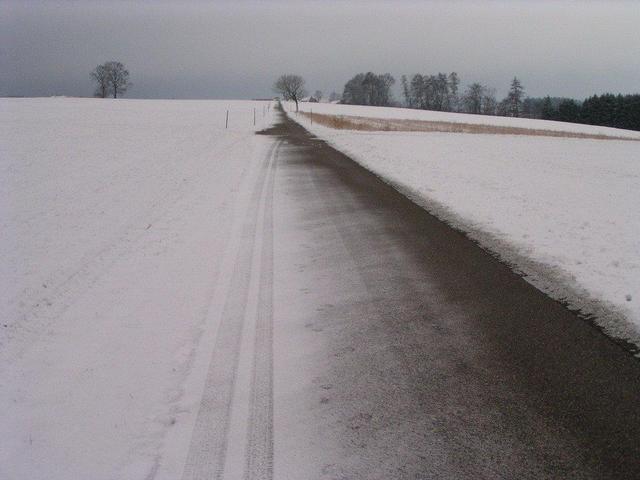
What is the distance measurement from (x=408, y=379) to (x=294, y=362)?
0.87 metres

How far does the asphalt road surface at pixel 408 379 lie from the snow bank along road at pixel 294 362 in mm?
14

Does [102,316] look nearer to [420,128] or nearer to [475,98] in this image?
[420,128]

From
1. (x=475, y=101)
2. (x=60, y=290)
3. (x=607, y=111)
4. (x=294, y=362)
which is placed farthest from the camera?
(x=475, y=101)

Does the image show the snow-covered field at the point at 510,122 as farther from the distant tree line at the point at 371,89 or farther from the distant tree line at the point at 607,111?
the distant tree line at the point at 371,89

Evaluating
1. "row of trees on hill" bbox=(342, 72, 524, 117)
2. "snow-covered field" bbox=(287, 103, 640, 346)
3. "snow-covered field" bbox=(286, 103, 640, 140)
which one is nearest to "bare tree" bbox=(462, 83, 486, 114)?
"row of trees on hill" bbox=(342, 72, 524, 117)

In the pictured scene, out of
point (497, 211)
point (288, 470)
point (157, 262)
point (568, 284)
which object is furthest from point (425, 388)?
point (497, 211)

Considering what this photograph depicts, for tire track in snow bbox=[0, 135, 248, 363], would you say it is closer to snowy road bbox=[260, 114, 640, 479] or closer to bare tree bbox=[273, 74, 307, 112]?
snowy road bbox=[260, 114, 640, 479]

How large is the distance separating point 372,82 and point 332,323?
163 metres

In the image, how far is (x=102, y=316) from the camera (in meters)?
4.46

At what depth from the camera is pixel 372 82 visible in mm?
157625

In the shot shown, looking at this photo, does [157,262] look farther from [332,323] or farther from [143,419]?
[143,419]

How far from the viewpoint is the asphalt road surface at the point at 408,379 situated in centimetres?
262

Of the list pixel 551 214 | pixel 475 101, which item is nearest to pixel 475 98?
pixel 475 101

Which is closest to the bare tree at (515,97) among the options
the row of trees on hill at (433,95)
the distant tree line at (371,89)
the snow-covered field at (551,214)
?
the row of trees on hill at (433,95)
